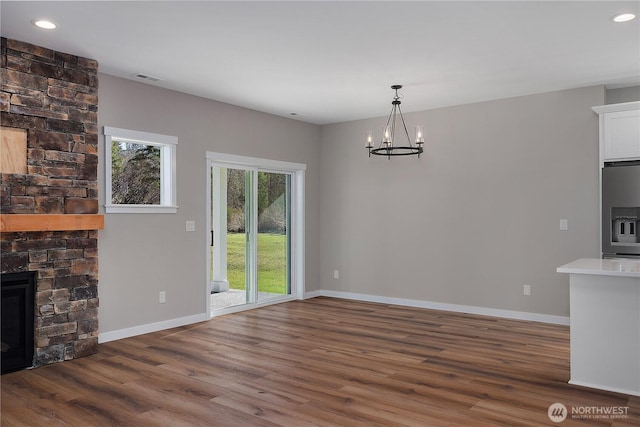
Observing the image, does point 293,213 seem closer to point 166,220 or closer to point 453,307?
point 166,220

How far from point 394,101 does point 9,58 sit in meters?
3.85

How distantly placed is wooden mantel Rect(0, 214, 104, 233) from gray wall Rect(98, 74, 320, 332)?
44 cm

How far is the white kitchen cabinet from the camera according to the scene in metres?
4.91

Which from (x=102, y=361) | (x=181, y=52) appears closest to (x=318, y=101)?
(x=181, y=52)

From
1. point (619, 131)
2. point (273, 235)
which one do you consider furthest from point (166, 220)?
point (619, 131)

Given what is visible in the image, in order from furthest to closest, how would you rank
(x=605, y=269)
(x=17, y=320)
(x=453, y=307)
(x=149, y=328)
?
(x=453, y=307) < (x=149, y=328) < (x=17, y=320) < (x=605, y=269)

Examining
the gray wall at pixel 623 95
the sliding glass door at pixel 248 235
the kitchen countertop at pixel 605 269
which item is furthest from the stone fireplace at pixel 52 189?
the gray wall at pixel 623 95

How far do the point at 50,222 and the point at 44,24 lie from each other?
1.55 m

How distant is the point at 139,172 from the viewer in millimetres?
5223

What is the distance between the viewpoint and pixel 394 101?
225 inches

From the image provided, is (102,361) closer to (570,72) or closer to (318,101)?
(318,101)

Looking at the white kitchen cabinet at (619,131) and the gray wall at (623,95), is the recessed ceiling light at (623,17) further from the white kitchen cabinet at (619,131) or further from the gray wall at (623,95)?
the gray wall at (623,95)

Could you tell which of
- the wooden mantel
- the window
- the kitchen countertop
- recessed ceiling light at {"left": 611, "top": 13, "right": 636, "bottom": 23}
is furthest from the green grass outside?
recessed ceiling light at {"left": 611, "top": 13, "right": 636, "bottom": 23}

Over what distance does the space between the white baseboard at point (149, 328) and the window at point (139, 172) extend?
123cm
